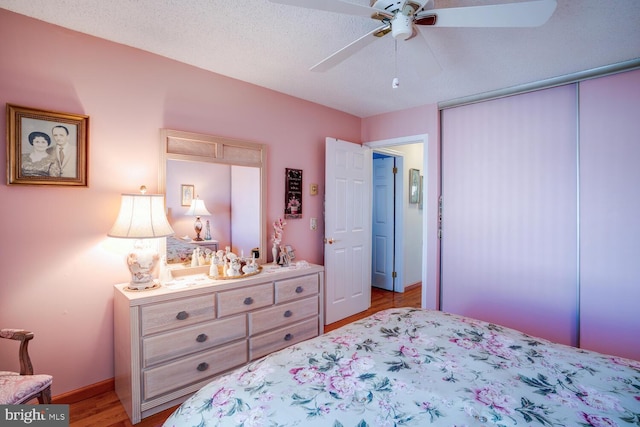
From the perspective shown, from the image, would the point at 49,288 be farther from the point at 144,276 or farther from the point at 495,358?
the point at 495,358

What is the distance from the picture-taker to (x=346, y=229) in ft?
12.1

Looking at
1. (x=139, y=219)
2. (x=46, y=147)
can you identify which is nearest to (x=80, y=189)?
(x=46, y=147)

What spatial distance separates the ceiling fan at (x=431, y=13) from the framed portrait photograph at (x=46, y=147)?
166cm

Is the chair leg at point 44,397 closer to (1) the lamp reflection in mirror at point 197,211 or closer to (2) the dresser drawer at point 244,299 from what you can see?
(2) the dresser drawer at point 244,299

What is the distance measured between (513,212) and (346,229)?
5.53 feet

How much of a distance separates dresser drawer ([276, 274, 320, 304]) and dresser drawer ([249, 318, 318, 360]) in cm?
25

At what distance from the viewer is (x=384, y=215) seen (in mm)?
4926

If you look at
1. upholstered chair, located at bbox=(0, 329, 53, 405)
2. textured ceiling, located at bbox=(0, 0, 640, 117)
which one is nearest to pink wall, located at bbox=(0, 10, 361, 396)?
textured ceiling, located at bbox=(0, 0, 640, 117)

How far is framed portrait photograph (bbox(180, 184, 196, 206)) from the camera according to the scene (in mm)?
2514

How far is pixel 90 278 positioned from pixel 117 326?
37cm

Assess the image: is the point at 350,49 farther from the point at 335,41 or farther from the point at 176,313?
the point at 176,313

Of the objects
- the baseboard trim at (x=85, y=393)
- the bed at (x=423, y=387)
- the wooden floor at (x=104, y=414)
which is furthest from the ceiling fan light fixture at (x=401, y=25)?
the baseboard trim at (x=85, y=393)

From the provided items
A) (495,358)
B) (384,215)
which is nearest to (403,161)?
(384,215)

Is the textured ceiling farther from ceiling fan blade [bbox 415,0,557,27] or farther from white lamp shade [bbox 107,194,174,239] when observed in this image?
white lamp shade [bbox 107,194,174,239]
